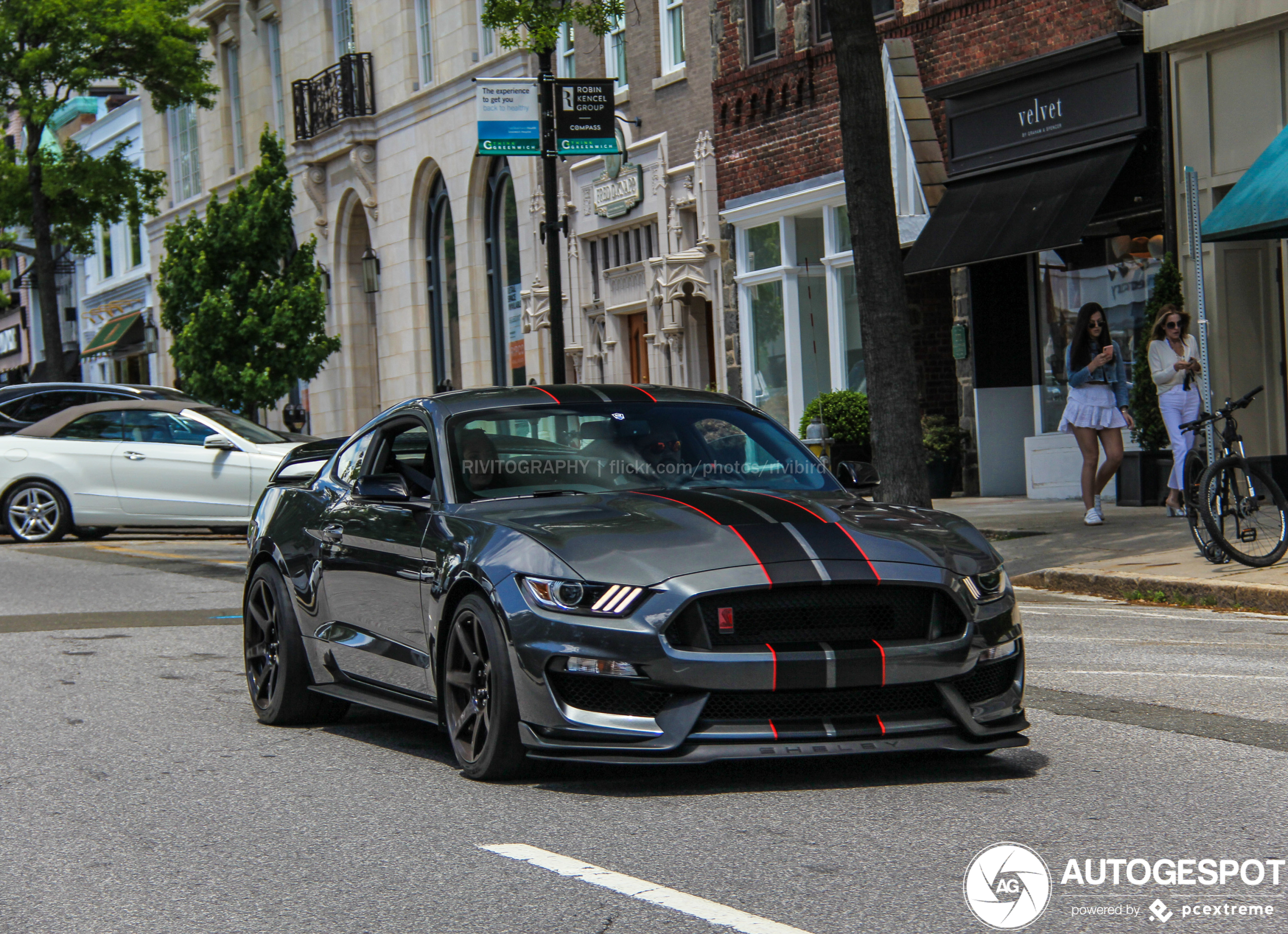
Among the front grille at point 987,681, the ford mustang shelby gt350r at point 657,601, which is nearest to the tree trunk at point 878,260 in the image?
the ford mustang shelby gt350r at point 657,601

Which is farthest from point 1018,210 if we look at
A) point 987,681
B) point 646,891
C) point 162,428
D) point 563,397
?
point 646,891

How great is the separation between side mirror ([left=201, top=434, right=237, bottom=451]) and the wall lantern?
16096mm

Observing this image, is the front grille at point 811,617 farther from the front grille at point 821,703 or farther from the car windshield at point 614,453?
the car windshield at point 614,453

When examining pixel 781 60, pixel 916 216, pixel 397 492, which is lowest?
pixel 397 492

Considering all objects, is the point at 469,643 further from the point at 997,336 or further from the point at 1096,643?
the point at 997,336

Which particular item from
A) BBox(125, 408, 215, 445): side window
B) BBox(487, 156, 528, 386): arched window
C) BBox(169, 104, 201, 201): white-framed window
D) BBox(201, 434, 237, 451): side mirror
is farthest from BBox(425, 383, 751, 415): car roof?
BBox(169, 104, 201, 201): white-framed window

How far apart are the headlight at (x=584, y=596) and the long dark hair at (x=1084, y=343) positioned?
1070cm

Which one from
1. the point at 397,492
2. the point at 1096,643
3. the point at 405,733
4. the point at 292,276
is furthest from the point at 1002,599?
the point at 292,276

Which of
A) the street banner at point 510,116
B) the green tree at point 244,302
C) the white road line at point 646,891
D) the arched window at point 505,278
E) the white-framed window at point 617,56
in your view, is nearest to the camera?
the white road line at point 646,891

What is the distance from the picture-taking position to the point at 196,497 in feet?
65.0

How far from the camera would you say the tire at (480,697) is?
5.93 m

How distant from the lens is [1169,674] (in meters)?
8.49

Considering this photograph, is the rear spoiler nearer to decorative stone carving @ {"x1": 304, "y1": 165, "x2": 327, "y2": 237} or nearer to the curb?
the curb

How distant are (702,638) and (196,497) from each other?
15.1 metres
